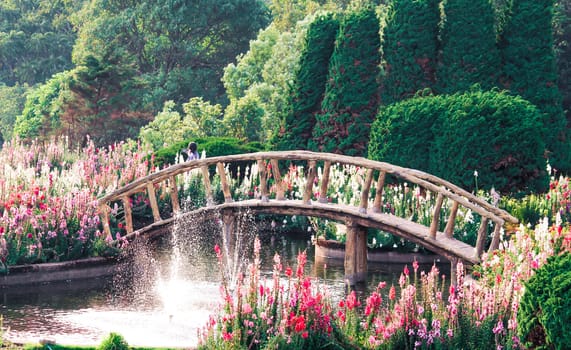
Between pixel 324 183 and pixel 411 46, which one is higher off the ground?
pixel 411 46

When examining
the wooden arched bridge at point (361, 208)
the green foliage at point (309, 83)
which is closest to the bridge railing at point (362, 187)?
the wooden arched bridge at point (361, 208)

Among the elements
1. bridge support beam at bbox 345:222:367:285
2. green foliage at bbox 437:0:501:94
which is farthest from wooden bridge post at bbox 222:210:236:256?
green foliage at bbox 437:0:501:94

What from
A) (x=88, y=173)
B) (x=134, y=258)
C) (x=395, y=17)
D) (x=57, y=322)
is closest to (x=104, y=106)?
(x=395, y=17)

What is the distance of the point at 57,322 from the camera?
11641 mm

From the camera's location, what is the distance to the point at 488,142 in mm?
16375

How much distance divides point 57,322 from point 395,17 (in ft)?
38.0

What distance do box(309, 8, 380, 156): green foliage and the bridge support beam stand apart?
251 inches

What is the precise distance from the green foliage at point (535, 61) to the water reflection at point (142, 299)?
24.0 ft

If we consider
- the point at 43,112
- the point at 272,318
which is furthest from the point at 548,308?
the point at 43,112

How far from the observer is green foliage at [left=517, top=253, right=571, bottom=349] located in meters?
7.86

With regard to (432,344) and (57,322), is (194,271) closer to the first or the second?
(57,322)

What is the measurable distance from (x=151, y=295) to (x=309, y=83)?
890cm

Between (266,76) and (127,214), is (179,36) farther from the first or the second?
(127,214)

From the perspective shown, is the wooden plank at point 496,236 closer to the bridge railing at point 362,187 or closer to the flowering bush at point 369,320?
the bridge railing at point 362,187
